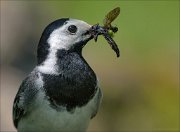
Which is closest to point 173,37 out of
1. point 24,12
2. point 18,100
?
point 24,12

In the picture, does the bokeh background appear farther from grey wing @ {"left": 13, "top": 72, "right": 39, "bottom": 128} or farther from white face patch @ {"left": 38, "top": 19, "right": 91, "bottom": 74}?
white face patch @ {"left": 38, "top": 19, "right": 91, "bottom": 74}

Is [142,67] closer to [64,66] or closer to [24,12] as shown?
[24,12]

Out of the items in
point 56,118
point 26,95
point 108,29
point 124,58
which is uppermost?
point 108,29

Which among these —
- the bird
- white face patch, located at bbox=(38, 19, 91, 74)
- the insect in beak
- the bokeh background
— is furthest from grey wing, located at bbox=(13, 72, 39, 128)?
the bokeh background

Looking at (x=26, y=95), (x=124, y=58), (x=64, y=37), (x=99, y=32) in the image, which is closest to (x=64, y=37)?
(x=64, y=37)

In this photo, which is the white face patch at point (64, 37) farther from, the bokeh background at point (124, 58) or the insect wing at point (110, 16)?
the bokeh background at point (124, 58)

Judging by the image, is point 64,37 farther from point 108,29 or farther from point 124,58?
point 124,58

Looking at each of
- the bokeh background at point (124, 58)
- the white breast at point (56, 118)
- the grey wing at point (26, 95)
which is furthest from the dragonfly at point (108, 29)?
the bokeh background at point (124, 58)
